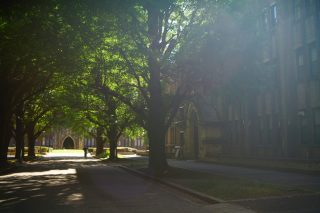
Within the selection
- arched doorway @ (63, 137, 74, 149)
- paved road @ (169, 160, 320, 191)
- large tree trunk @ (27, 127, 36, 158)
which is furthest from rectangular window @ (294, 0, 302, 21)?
arched doorway @ (63, 137, 74, 149)

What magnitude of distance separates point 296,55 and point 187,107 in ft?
60.2

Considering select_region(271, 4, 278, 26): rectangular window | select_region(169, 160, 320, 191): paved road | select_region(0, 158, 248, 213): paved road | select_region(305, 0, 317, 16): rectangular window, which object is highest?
select_region(271, 4, 278, 26): rectangular window

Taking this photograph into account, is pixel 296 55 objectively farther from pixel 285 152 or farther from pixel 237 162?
pixel 237 162

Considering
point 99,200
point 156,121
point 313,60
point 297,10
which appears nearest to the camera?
point 99,200

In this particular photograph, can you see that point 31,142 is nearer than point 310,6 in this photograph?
No

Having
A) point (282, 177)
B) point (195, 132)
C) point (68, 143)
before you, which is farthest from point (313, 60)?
point (68, 143)

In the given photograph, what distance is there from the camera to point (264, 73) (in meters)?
19.4

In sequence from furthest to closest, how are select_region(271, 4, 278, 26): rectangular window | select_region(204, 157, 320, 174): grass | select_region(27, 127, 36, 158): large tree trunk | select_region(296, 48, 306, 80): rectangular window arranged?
select_region(27, 127, 36, 158): large tree trunk, select_region(271, 4, 278, 26): rectangular window, select_region(296, 48, 306, 80): rectangular window, select_region(204, 157, 320, 174): grass

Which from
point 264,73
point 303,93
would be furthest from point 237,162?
point 264,73

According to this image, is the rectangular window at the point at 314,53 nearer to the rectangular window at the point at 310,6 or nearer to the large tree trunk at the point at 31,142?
the rectangular window at the point at 310,6

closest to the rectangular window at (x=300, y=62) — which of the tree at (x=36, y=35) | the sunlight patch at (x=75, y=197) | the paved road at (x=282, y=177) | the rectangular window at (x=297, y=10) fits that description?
the rectangular window at (x=297, y=10)

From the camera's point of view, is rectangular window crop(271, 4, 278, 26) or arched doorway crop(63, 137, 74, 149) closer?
rectangular window crop(271, 4, 278, 26)

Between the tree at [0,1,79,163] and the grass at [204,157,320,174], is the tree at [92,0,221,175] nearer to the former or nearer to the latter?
the tree at [0,1,79,163]

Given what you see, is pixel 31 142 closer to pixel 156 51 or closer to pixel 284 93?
pixel 284 93
